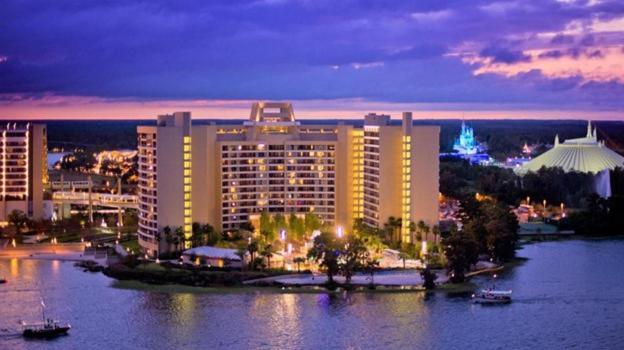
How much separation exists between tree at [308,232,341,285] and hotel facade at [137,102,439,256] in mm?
5284

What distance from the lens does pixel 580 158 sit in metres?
60.3

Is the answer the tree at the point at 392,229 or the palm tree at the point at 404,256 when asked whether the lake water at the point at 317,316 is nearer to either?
the palm tree at the point at 404,256

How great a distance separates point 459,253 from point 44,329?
1247 cm

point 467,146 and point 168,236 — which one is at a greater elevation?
point 467,146

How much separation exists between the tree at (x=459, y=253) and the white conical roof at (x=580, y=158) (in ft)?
86.2

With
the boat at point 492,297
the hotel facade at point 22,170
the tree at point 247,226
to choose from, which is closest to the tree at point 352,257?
the boat at point 492,297

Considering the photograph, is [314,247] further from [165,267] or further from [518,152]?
[518,152]

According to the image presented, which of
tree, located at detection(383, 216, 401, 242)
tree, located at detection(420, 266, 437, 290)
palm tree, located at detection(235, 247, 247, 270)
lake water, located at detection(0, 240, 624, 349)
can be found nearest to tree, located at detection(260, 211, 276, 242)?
palm tree, located at detection(235, 247, 247, 270)

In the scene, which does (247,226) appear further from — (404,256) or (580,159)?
(580,159)

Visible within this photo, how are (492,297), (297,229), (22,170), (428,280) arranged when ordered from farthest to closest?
(22,170) → (297,229) → (428,280) → (492,297)

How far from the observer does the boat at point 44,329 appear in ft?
84.9

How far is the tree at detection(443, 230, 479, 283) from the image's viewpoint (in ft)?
105

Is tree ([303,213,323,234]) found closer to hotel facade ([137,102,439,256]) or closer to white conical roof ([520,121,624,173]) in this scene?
hotel facade ([137,102,439,256])

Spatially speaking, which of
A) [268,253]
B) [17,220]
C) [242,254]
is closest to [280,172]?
[268,253]
